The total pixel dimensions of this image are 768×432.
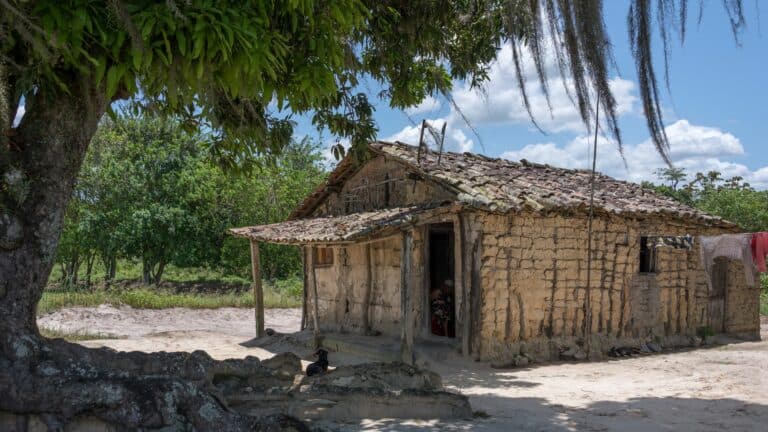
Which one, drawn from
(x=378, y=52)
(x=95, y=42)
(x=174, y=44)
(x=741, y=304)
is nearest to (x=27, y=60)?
(x=95, y=42)

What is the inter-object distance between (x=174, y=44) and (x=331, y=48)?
1532 mm

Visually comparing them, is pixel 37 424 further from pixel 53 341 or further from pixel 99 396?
pixel 53 341

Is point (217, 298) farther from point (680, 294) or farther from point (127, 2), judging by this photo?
point (127, 2)

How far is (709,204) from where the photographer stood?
23141 mm

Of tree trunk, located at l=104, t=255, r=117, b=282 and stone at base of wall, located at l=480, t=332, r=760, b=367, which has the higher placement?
tree trunk, located at l=104, t=255, r=117, b=282

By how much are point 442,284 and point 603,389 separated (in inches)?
196

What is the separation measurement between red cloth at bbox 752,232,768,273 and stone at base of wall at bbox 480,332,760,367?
2.98 meters

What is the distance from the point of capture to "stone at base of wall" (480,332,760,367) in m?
10.5

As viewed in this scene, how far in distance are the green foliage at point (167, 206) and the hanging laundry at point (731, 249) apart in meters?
13.6

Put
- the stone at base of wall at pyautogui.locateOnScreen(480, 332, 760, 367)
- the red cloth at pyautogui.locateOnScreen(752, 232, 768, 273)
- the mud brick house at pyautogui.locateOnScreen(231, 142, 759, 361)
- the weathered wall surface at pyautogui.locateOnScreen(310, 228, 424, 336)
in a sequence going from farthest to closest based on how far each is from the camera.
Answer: the weathered wall surface at pyautogui.locateOnScreen(310, 228, 424, 336) → the stone at base of wall at pyautogui.locateOnScreen(480, 332, 760, 367) → the mud brick house at pyautogui.locateOnScreen(231, 142, 759, 361) → the red cloth at pyautogui.locateOnScreen(752, 232, 768, 273)

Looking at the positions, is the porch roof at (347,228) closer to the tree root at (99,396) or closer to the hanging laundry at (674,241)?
the hanging laundry at (674,241)

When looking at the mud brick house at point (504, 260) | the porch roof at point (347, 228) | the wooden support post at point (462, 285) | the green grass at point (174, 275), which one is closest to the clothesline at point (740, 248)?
the mud brick house at point (504, 260)

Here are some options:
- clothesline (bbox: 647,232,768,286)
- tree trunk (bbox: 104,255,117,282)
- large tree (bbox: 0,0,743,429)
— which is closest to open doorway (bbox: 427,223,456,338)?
clothesline (bbox: 647,232,768,286)

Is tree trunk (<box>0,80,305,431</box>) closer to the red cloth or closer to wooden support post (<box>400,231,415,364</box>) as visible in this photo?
wooden support post (<box>400,231,415,364</box>)
